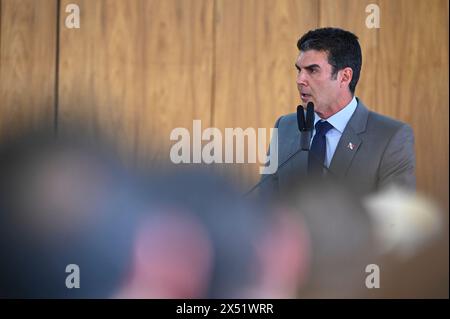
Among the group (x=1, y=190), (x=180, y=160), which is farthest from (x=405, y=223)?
(x=1, y=190)

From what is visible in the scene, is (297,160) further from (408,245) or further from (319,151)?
(408,245)

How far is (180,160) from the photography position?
2.68m

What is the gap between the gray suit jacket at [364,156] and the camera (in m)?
2.62

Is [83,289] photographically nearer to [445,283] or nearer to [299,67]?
[299,67]

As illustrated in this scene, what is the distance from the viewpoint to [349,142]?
264 centimetres

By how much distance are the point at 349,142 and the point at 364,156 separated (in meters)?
0.08

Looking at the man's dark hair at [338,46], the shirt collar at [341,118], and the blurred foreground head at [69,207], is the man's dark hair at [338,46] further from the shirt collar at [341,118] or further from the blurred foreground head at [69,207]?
the blurred foreground head at [69,207]

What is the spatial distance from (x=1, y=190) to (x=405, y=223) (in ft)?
5.40

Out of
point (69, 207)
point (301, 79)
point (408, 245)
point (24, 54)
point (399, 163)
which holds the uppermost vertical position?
point (24, 54)

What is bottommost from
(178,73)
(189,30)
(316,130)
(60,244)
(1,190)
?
(60,244)

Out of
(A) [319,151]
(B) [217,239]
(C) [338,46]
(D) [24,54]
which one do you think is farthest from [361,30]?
(D) [24,54]

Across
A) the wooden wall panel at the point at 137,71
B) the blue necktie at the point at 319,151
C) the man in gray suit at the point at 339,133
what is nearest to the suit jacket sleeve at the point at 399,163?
the man in gray suit at the point at 339,133

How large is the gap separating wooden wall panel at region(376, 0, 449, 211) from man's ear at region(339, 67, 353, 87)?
4.7 inches
